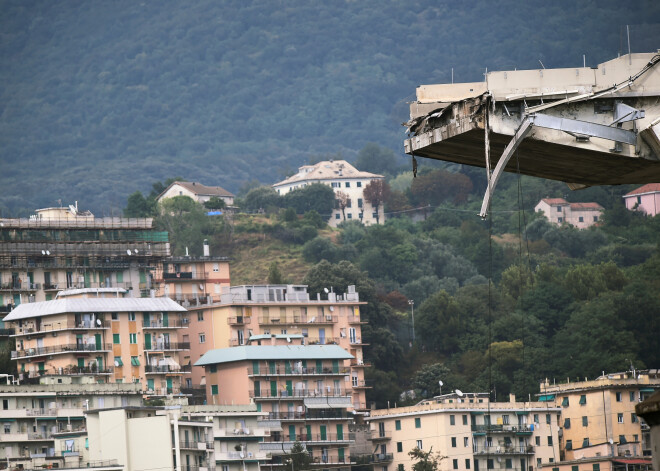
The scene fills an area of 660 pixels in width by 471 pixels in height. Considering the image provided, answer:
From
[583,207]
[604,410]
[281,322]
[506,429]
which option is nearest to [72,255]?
[281,322]

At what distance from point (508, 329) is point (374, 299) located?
33.7 ft

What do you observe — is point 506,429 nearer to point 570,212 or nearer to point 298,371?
point 298,371

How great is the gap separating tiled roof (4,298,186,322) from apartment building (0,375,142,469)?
364 inches

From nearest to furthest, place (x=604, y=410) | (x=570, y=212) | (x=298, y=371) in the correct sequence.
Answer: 1. (x=604, y=410)
2. (x=298, y=371)
3. (x=570, y=212)

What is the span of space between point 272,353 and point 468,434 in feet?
43.3

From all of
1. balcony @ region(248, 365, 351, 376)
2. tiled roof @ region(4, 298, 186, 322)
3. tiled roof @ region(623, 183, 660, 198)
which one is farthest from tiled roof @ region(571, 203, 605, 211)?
tiled roof @ region(4, 298, 186, 322)

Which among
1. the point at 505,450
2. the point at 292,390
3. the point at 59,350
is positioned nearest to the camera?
the point at 505,450

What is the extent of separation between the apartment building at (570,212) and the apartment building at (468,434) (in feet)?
277

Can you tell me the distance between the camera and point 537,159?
26297 mm

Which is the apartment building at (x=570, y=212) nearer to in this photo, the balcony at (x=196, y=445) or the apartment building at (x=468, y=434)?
the apartment building at (x=468, y=434)

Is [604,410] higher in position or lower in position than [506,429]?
higher

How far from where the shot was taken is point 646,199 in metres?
184

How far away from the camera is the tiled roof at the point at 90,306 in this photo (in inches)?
4016

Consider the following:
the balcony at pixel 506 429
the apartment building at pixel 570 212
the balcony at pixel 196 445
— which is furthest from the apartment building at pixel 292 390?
the apartment building at pixel 570 212
